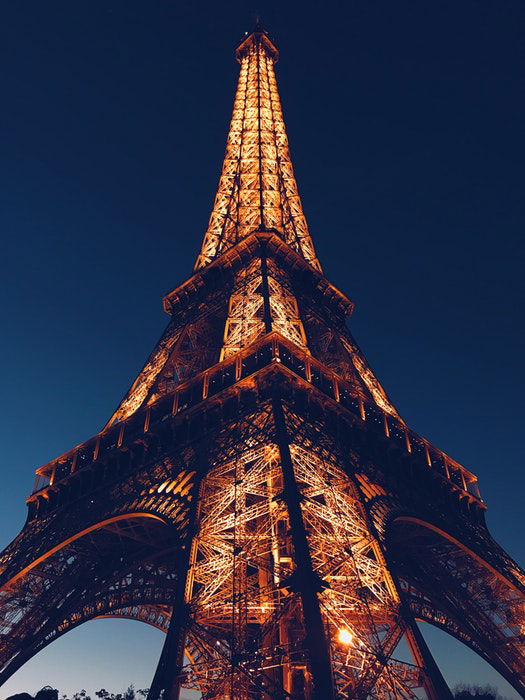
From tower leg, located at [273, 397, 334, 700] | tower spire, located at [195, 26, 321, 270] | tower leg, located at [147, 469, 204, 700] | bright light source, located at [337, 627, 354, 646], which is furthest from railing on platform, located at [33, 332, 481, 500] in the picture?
tower spire, located at [195, 26, 321, 270]

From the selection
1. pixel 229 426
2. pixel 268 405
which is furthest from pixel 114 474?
pixel 268 405

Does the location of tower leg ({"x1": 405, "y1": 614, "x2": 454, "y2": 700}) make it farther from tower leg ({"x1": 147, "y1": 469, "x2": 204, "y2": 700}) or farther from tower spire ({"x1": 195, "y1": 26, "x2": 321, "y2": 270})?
tower spire ({"x1": 195, "y1": 26, "x2": 321, "y2": 270})

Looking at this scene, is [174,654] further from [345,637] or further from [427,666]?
[427,666]

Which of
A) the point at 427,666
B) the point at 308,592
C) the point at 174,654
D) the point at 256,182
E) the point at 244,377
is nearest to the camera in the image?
the point at 308,592

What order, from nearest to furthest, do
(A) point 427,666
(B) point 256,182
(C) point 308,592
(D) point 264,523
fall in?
(C) point 308,592 < (A) point 427,666 < (D) point 264,523 < (B) point 256,182

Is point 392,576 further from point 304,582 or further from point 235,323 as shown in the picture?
point 235,323

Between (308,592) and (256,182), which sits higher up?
(256,182)

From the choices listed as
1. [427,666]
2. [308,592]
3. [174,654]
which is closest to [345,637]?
[308,592]
